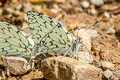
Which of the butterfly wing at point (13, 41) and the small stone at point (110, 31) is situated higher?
the small stone at point (110, 31)

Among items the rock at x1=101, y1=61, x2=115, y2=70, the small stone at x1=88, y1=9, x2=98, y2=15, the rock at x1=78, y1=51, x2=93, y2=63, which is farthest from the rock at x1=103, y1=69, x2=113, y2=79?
the small stone at x1=88, y1=9, x2=98, y2=15

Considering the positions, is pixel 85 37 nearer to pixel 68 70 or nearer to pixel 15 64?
pixel 15 64

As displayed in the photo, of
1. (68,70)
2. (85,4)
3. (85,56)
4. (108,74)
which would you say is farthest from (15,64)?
(85,4)

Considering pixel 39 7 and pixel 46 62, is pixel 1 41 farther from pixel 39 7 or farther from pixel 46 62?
pixel 39 7

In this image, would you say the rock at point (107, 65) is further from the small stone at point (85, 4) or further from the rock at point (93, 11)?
the small stone at point (85, 4)

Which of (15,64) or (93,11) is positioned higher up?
(93,11)

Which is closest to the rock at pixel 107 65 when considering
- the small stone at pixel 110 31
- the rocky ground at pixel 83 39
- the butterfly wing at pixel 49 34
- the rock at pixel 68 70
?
the rocky ground at pixel 83 39

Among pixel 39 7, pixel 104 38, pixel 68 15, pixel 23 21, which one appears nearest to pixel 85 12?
pixel 68 15

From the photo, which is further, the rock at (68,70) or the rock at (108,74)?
the rock at (108,74)
